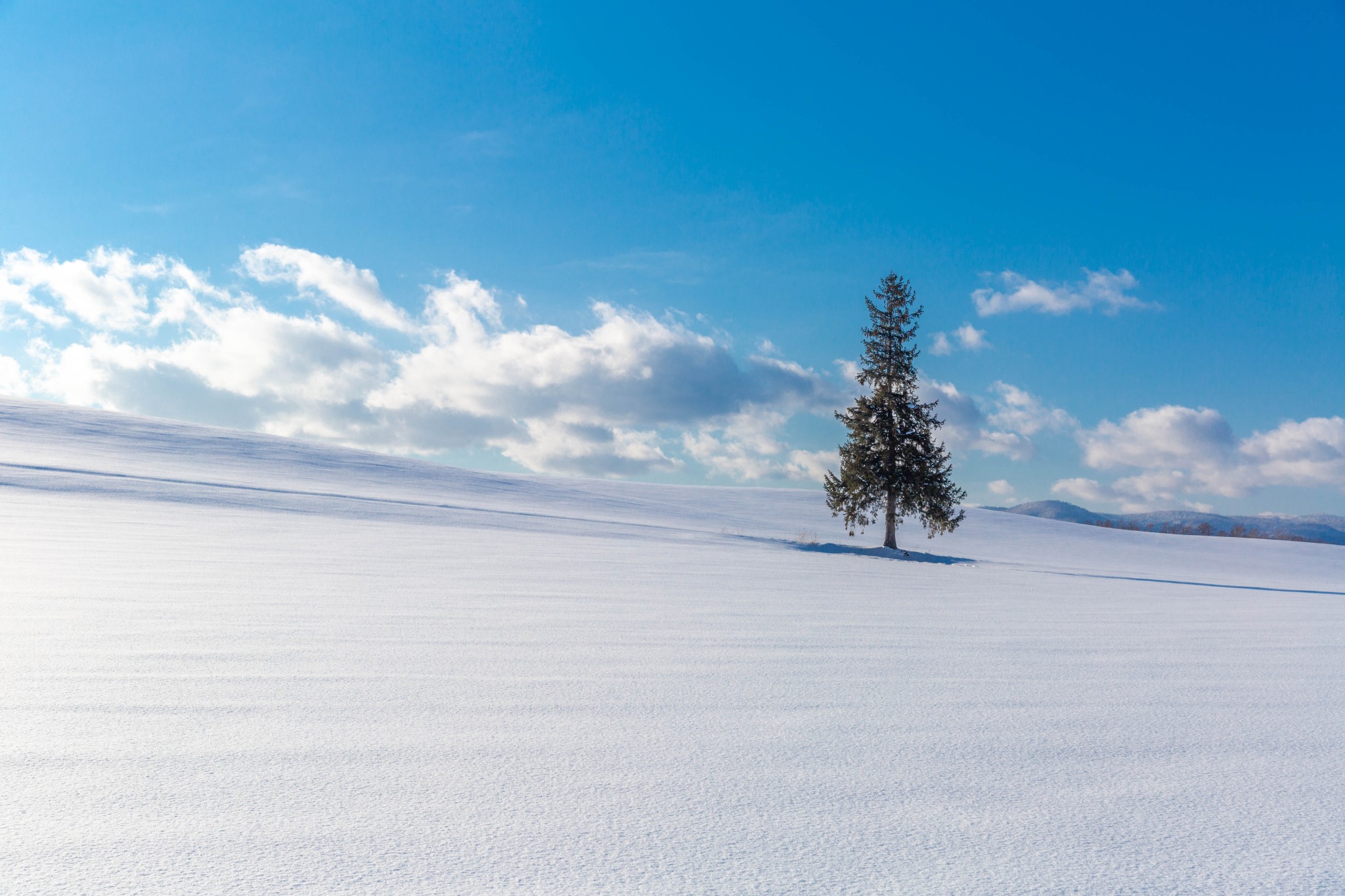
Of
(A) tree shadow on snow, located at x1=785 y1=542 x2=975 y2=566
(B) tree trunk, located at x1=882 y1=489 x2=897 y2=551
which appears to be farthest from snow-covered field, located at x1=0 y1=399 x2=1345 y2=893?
(B) tree trunk, located at x1=882 y1=489 x2=897 y2=551

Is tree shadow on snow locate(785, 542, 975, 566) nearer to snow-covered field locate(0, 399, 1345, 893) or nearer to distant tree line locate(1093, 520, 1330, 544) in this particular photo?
snow-covered field locate(0, 399, 1345, 893)

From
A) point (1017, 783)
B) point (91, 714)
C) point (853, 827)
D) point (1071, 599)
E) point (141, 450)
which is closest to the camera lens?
point (853, 827)

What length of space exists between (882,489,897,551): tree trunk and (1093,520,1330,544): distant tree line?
64.0 feet

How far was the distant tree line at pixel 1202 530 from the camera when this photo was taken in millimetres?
36719

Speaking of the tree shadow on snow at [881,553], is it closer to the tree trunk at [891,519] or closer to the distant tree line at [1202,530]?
the tree trunk at [891,519]

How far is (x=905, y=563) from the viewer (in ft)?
55.3

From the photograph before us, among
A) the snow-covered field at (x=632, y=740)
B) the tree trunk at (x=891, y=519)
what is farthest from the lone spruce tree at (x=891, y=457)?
the snow-covered field at (x=632, y=740)

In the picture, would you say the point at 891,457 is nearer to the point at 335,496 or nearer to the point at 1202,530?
the point at 335,496

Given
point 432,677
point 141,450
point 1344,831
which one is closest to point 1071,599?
point 1344,831

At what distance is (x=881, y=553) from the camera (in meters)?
20.7

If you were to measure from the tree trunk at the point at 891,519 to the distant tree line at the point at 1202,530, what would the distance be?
768 inches

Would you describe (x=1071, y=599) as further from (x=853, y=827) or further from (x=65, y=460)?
(x=65, y=460)

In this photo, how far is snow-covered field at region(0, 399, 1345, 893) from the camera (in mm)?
1822

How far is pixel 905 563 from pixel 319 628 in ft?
47.0
